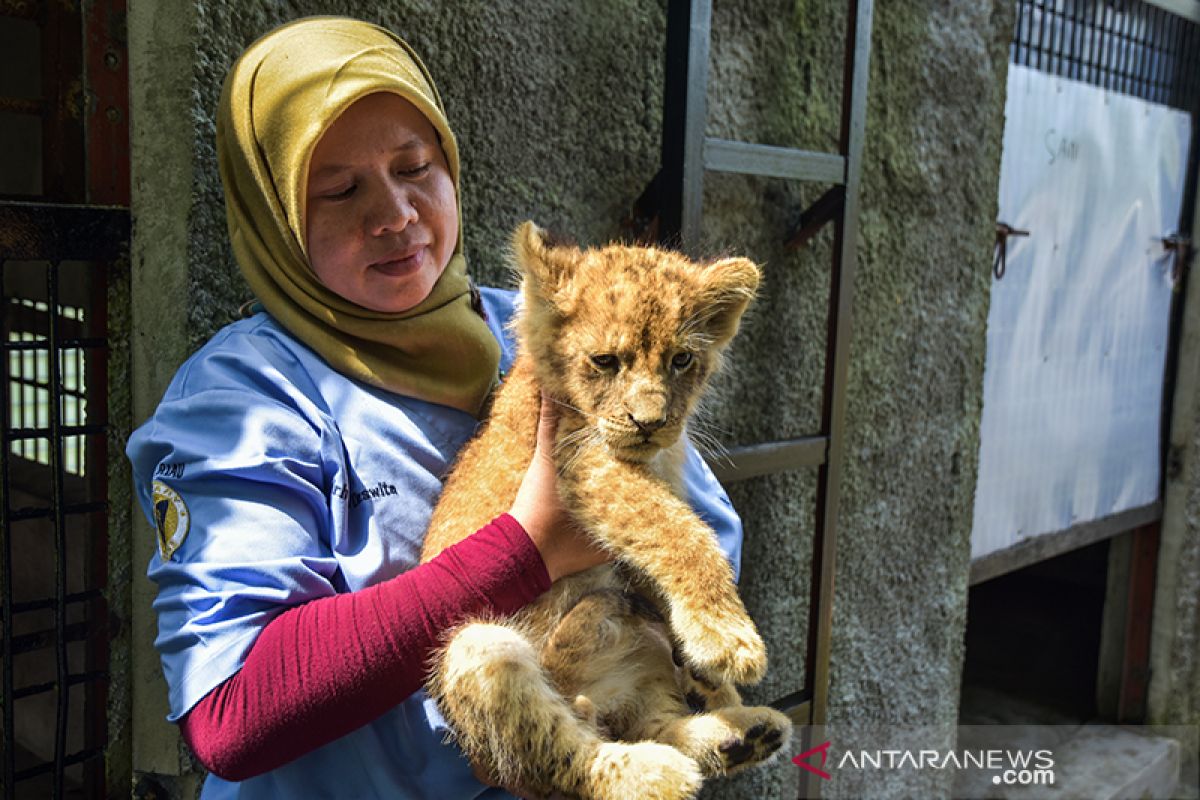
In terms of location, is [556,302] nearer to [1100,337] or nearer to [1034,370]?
[1034,370]

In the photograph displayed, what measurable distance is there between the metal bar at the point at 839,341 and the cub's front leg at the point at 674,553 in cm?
216

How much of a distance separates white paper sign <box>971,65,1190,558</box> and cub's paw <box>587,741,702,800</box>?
4.28m

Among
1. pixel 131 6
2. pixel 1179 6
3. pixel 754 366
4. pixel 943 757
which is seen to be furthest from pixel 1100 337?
pixel 131 6

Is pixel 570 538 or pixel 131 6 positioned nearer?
pixel 570 538

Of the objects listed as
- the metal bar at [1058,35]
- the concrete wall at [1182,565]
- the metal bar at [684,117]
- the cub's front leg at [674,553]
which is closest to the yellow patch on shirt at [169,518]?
the cub's front leg at [674,553]

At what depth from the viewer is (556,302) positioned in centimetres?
222

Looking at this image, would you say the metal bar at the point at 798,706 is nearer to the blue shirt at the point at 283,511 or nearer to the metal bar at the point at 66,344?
the blue shirt at the point at 283,511

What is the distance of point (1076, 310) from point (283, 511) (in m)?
5.74

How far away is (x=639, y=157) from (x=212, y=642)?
2.54m

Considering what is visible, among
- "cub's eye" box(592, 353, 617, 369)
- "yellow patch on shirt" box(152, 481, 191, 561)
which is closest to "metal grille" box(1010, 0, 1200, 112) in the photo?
"cub's eye" box(592, 353, 617, 369)

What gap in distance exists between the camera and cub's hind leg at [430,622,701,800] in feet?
5.88

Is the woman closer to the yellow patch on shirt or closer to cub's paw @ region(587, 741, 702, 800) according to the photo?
the yellow patch on shirt

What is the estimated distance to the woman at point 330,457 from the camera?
1.70 m

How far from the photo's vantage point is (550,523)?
6.32ft
